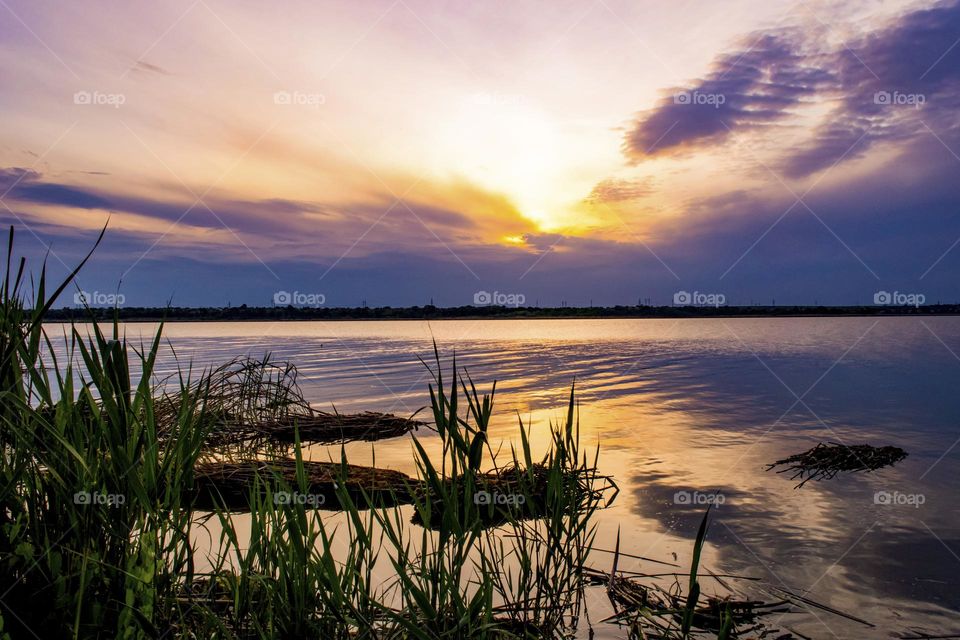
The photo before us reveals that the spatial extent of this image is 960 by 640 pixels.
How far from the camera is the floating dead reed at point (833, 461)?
8.87 m

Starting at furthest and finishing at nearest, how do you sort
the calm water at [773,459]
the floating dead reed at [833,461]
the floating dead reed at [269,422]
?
1. the floating dead reed at [269,422]
2. the floating dead reed at [833,461]
3. the calm water at [773,459]

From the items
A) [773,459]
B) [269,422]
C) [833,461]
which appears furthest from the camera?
[269,422]

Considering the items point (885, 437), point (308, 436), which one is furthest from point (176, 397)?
point (885, 437)

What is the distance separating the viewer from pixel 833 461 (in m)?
9.15

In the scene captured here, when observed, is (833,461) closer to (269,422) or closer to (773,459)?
(773,459)

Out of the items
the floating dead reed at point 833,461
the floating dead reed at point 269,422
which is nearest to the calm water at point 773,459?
the floating dead reed at point 833,461

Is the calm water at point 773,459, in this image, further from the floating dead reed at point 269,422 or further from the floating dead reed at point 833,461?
the floating dead reed at point 269,422

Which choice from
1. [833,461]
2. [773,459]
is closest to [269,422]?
[773,459]

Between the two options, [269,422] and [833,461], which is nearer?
[833,461]

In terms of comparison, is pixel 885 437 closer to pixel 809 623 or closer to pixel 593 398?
pixel 593 398

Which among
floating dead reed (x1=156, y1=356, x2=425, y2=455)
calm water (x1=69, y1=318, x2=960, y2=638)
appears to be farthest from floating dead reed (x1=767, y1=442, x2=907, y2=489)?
floating dead reed (x1=156, y1=356, x2=425, y2=455)

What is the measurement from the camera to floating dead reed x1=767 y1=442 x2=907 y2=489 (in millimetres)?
8867

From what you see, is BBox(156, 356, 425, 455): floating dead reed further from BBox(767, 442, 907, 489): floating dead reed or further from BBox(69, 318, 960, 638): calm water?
BBox(767, 442, 907, 489): floating dead reed

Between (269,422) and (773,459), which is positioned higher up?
(269,422)
